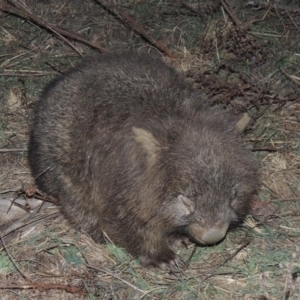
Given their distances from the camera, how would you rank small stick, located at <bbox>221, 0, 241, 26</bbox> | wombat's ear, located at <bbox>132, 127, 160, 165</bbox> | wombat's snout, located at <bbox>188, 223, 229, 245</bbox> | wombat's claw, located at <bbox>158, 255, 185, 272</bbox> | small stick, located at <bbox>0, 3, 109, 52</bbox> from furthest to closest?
small stick, located at <bbox>221, 0, 241, 26</bbox> → small stick, located at <bbox>0, 3, 109, 52</bbox> → wombat's claw, located at <bbox>158, 255, 185, 272</bbox> → wombat's ear, located at <bbox>132, 127, 160, 165</bbox> → wombat's snout, located at <bbox>188, 223, 229, 245</bbox>

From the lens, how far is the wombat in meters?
4.60

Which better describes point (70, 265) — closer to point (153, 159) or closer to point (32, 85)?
point (153, 159)

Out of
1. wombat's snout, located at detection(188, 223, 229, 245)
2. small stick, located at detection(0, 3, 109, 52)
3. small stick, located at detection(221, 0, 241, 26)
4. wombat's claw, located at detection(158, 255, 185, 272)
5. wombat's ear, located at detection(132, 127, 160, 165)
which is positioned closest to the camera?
wombat's snout, located at detection(188, 223, 229, 245)

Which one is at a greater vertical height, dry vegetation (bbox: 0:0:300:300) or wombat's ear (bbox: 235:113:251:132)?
wombat's ear (bbox: 235:113:251:132)

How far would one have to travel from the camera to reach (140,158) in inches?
187

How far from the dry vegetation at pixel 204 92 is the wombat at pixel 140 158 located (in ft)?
0.70

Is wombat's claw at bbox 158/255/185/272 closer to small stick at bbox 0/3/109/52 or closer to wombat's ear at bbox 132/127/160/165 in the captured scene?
wombat's ear at bbox 132/127/160/165

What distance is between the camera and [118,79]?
526cm

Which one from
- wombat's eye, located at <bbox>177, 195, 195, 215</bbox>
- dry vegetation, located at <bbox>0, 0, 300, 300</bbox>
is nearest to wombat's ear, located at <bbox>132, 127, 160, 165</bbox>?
wombat's eye, located at <bbox>177, 195, 195, 215</bbox>

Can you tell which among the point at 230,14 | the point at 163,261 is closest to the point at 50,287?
the point at 163,261

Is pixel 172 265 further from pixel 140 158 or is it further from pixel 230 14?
pixel 230 14

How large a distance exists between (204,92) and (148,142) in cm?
170

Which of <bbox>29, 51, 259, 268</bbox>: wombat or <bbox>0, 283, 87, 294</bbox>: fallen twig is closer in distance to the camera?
<bbox>29, 51, 259, 268</bbox>: wombat

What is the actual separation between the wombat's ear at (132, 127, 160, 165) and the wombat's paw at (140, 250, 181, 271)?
0.65m
